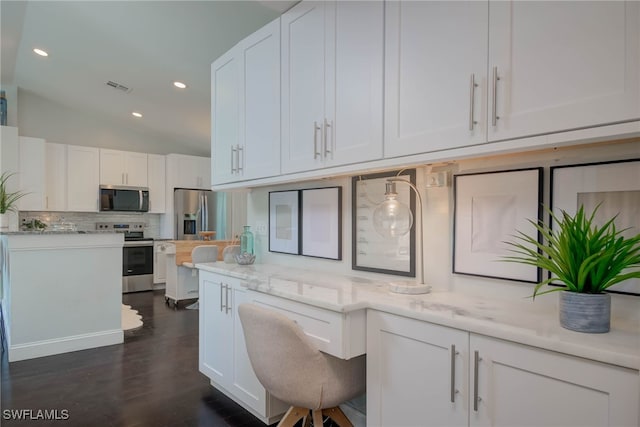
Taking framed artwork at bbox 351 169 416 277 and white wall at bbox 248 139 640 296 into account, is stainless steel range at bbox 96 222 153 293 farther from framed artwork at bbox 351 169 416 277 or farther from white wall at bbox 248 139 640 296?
framed artwork at bbox 351 169 416 277

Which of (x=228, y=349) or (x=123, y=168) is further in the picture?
(x=123, y=168)

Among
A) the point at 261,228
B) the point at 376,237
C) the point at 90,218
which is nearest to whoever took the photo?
the point at 376,237

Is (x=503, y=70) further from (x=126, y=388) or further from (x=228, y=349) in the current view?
(x=126, y=388)

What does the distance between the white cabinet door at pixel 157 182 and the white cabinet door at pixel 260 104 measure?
4.78 m

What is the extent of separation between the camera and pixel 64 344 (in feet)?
11.4

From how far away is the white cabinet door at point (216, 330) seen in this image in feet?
7.78

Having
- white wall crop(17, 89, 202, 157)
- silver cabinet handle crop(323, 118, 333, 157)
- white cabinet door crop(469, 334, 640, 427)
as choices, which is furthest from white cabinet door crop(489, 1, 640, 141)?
white wall crop(17, 89, 202, 157)

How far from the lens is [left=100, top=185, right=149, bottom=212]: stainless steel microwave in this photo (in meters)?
6.21

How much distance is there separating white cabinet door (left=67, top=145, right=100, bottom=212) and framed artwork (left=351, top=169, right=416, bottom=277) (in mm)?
5604

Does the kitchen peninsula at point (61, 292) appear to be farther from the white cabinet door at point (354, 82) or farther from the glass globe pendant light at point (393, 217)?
the glass globe pendant light at point (393, 217)

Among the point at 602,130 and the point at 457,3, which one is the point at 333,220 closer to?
the point at 457,3

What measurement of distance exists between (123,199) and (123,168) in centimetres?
56

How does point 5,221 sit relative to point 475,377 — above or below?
above

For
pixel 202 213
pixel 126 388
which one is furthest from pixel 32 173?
pixel 126 388
